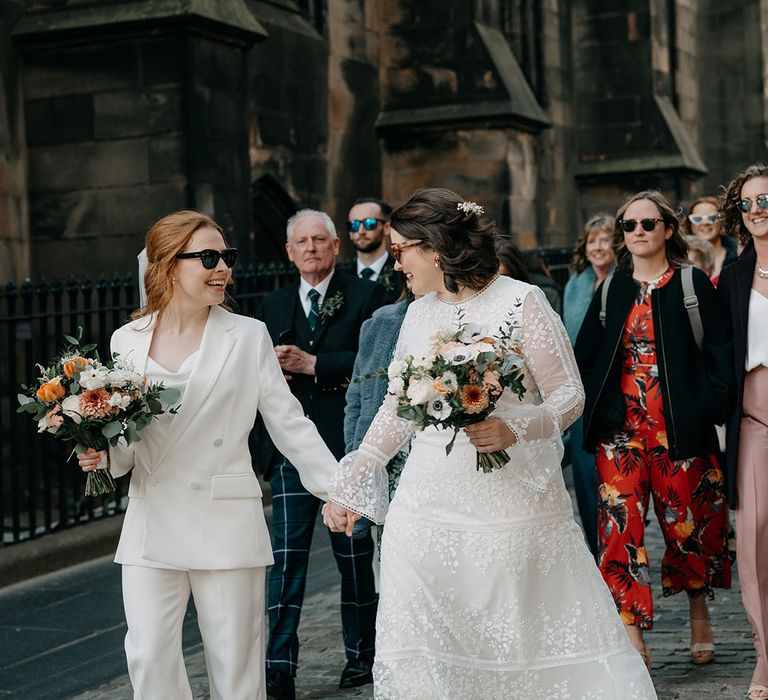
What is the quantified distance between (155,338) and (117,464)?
1.44 feet

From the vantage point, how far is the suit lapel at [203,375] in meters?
4.88

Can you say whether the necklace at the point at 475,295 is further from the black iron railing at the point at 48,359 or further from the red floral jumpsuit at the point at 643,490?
the black iron railing at the point at 48,359

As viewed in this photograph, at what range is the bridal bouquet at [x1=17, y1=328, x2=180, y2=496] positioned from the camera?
15.2 ft

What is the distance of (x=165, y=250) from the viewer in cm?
501

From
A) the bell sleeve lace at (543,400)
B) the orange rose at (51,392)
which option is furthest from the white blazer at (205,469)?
the bell sleeve lace at (543,400)

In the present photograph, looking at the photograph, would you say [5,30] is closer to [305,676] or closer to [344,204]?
[344,204]

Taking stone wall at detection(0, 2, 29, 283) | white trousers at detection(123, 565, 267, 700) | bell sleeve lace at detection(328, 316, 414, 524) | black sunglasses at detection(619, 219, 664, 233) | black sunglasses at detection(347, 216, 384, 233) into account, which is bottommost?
white trousers at detection(123, 565, 267, 700)

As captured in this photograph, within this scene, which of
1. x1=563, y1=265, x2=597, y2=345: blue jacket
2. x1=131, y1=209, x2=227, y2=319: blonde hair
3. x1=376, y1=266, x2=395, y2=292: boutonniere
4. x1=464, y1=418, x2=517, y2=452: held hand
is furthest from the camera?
x1=563, y1=265, x2=597, y2=345: blue jacket

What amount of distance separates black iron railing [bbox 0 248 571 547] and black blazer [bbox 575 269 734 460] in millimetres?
2759

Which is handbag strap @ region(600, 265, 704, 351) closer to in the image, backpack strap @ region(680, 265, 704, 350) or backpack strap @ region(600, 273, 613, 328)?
backpack strap @ region(680, 265, 704, 350)

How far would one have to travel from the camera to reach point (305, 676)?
22.4 feet

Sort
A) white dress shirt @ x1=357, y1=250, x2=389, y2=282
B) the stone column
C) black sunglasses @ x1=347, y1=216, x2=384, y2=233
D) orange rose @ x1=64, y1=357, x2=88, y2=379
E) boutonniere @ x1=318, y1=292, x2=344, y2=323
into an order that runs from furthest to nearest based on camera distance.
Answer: the stone column < white dress shirt @ x1=357, y1=250, x2=389, y2=282 < black sunglasses @ x1=347, y1=216, x2=384, y2=233 < boutonniere @ x1=318, y1=292, x2=344, y2=323 < orange rose @ x1=64, y1=357, x2=88, y2=379

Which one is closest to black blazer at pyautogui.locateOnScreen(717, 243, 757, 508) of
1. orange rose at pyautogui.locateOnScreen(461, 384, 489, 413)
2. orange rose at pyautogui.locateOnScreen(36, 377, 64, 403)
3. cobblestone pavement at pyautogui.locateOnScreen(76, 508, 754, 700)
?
cobblestone pavement at pyautogui.locateOnScreen(76, 508, 754, 700)

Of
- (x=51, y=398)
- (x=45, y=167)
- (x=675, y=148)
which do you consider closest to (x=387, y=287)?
(x=51, y=398)
